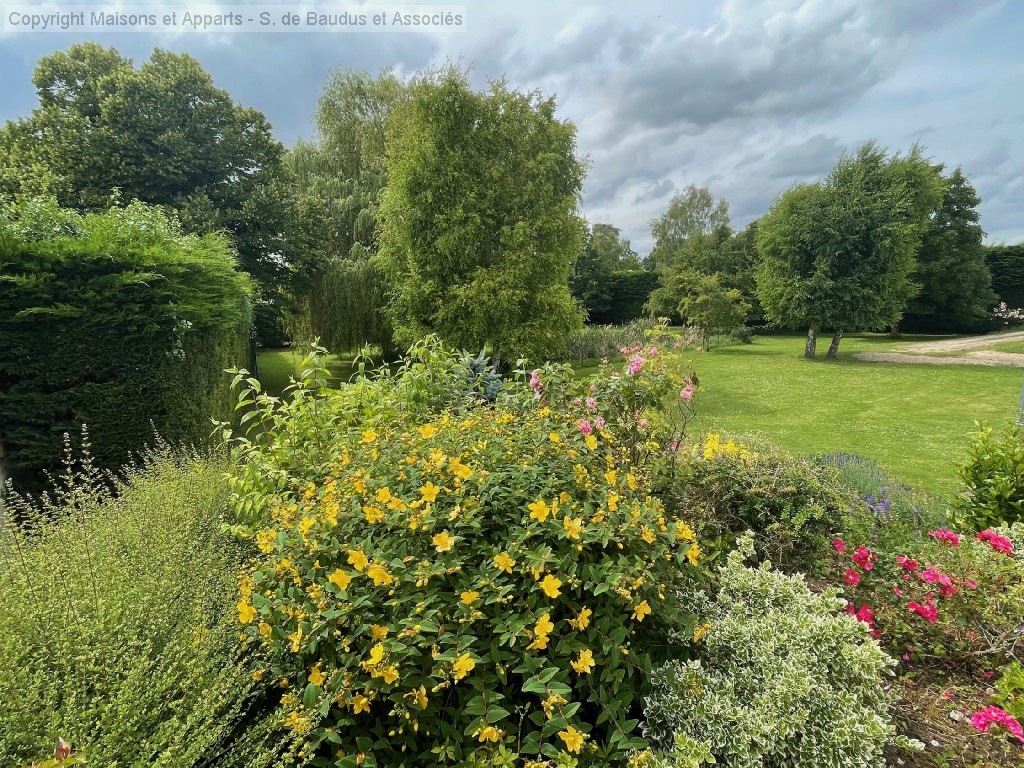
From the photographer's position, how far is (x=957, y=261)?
2162 cm

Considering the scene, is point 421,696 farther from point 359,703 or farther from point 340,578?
point 340,578

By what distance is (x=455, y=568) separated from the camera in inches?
55.5

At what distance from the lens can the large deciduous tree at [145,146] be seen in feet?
30.7

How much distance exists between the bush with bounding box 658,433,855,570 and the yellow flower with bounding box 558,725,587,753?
4.50 feet

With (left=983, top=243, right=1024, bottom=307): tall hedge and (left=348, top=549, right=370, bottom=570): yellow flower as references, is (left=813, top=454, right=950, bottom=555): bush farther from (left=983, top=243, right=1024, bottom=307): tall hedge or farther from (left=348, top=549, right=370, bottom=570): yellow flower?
(left=983, top=243, right=1024, bottom=307): tall hedge

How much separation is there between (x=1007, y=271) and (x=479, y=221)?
29033mm

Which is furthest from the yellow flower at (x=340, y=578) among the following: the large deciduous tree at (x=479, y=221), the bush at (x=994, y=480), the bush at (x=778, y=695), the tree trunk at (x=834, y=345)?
the tree trunk at (x=834, y=345)

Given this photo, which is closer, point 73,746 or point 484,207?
point 73,746

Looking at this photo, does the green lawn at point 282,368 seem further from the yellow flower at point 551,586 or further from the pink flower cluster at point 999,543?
the pink flower cluster at point 999,543

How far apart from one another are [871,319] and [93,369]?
2029 cm

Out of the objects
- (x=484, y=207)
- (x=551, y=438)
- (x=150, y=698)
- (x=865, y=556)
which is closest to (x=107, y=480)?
Answer: (x=150, y=698)

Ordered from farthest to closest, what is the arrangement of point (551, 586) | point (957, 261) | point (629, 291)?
point (629, 291)
point (957, 261)
point (551, 586)

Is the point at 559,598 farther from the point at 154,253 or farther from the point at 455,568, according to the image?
the point at 154,253

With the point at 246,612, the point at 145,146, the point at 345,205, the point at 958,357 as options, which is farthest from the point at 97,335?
the point at 958,357
